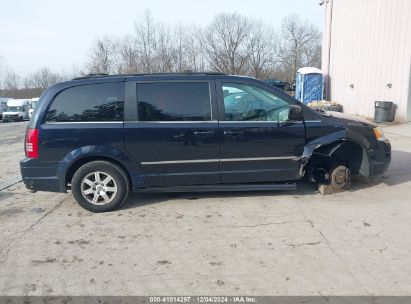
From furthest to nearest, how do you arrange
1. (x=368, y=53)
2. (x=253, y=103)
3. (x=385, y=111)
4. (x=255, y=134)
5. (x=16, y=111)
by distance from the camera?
(x=16, y=111) → (x=368, y=53) → (x=385, y=111) → (x=253, y=103) → (x=255, y=134)

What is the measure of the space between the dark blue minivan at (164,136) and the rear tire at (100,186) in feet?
0.05

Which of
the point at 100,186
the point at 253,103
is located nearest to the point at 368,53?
the point at 253,103

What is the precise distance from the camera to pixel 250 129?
5.38m

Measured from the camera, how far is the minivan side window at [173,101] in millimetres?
5312

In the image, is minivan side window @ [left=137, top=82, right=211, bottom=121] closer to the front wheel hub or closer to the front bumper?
the front wheel hub

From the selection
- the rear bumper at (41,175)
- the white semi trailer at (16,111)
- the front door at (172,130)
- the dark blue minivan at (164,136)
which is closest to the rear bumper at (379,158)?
the dark blue minivan at (164,136)

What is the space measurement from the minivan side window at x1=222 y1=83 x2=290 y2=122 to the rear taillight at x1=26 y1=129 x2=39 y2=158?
266 cm

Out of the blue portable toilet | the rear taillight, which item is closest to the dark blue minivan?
the rear taillight

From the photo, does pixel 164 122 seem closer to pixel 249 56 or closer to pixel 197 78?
pixel 197 78

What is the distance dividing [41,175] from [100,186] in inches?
32.3

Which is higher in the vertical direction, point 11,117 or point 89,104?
point 89,104

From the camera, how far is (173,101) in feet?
17.5

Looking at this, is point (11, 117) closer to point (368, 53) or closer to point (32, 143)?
point (368, 53)

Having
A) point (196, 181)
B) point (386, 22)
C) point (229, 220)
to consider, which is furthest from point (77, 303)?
point (386, 22)
